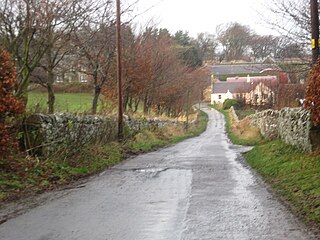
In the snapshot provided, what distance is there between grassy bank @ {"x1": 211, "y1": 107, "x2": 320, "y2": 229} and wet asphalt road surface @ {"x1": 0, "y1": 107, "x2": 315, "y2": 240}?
29 cm

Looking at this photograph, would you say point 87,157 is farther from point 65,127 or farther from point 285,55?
point 285,55

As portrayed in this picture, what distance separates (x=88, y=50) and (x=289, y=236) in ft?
79.0

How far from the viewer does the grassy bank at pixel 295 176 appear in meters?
8.27

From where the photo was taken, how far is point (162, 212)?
328 inches

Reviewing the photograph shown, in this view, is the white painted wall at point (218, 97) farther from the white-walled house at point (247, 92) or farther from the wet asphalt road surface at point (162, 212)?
the wet asphalt road surface at point (162, 212)

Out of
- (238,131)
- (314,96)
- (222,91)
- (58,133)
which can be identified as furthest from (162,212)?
(222,91)

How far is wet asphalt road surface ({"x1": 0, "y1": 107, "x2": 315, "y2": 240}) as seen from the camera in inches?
269

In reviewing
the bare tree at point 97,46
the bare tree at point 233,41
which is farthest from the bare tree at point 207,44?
the bare tree at point 97,46

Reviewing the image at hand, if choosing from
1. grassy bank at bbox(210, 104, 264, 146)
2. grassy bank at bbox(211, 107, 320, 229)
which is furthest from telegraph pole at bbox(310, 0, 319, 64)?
grassy bank at bbox(210, 104, 264, 146)

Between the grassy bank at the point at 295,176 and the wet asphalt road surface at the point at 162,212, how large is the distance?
0.95ft

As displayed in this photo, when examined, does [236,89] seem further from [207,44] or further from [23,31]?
[23,31]

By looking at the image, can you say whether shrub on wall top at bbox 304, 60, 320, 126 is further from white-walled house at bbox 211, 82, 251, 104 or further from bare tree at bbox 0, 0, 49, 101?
white-walled house at bbox 211, 82, 251, 104

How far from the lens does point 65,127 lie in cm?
1555

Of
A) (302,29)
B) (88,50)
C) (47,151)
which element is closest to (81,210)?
(47,151)
